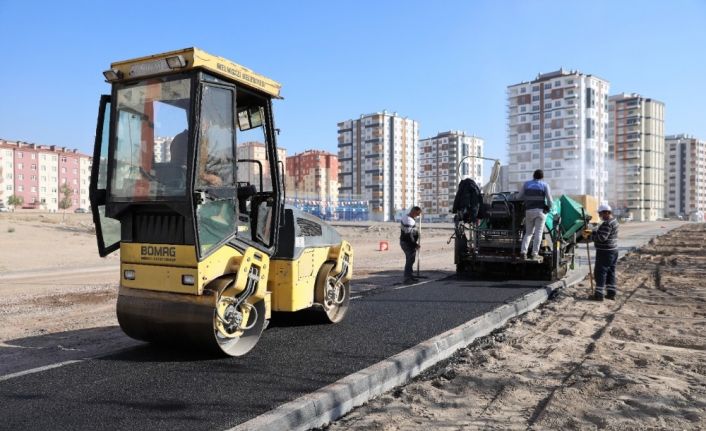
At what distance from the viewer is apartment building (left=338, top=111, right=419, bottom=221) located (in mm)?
117688

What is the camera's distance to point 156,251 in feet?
14.8

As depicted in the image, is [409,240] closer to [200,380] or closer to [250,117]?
[250,117]

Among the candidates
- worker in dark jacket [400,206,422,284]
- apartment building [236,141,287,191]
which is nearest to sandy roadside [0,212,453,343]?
worker in dark jacket [400,206,422,284]

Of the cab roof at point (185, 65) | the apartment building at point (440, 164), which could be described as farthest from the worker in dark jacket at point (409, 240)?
the apartment building at point (440, 164)

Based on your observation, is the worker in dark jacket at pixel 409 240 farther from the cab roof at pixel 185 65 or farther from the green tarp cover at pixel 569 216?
the cab roof at pixel 185 65

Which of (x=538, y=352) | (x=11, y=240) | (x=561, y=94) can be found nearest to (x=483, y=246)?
(x=538, y=352)

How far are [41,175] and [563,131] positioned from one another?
96854mm

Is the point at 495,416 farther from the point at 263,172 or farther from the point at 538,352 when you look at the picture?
the point at 263,172

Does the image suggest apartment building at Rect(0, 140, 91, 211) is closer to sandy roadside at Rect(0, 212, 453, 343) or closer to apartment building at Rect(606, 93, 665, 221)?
sandy roadside at Rect(0, 212, 453, 343)

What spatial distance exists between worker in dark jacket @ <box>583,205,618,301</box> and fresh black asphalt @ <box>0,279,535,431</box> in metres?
3.60

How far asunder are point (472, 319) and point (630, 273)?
26.9ft

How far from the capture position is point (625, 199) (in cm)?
10400

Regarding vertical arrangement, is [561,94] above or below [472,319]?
above

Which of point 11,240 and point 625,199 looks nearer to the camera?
point 11,240
